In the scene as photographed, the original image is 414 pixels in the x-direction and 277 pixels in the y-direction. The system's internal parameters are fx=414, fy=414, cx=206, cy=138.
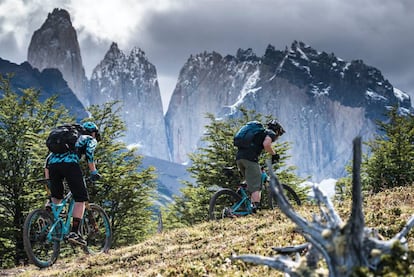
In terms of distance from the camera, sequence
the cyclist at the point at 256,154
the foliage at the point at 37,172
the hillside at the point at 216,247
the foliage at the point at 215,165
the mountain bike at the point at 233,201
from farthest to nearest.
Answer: the foliage at the point at 215,165 < the foliage at the point at 37,172 < the mountain bike at the point at 233,201 < the cyclist at the point at 256,154 < the hillside at the point at 216,247

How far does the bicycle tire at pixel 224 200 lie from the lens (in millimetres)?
11552

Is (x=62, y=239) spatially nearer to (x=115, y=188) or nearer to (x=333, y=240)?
(x=333, y=240)

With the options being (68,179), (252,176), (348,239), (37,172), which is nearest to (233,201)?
(252,176)

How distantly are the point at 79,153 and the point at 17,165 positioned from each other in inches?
514

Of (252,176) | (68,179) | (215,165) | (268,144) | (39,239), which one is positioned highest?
(215,165)

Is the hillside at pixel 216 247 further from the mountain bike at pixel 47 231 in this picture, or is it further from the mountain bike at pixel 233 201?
the mountain bike at pixel 233 201

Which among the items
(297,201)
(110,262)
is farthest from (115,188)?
(110,262)

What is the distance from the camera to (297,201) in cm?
1256

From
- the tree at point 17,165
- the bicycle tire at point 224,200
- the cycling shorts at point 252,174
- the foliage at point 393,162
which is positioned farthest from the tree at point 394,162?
the tree at point 17,165

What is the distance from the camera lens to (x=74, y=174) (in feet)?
28.6

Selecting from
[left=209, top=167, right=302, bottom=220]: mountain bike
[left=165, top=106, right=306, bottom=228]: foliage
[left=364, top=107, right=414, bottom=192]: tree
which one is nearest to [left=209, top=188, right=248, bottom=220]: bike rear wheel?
[left=209, top=167, right=302, bottom=220]: mountain bike

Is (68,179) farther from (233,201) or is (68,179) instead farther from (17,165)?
(17,165)

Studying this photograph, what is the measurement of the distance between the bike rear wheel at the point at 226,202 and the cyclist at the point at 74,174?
3.80 metres

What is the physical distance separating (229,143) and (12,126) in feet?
39.4
